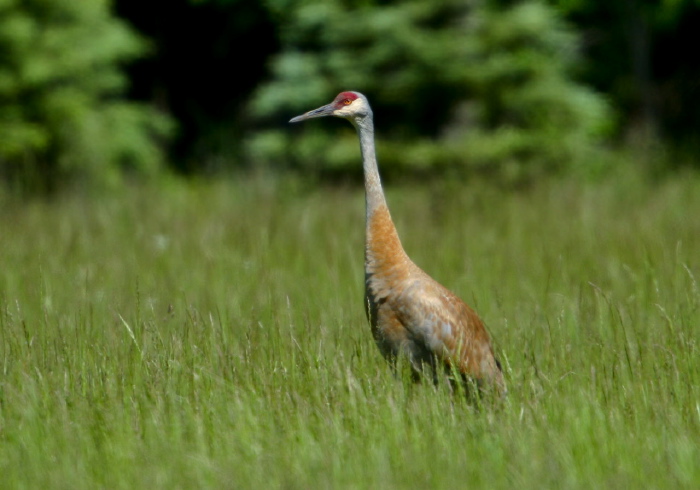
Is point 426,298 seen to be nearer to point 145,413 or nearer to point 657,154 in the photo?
point 145,413

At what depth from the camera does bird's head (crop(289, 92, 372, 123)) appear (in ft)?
18.2

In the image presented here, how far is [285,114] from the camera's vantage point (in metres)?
17.1

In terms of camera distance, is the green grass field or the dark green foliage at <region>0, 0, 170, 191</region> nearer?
the green grass field

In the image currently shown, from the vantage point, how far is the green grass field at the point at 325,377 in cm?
390

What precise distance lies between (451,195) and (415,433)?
634cm

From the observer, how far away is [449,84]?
13.7 metres

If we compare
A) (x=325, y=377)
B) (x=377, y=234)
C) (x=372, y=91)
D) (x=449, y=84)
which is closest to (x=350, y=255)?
(x=377, y=234)

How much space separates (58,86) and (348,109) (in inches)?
382

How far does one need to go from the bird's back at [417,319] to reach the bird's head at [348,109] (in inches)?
25.3

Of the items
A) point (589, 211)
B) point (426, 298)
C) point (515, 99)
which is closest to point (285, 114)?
point (515, 99)

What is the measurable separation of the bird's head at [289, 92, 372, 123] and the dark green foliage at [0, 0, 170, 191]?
816 centimetres

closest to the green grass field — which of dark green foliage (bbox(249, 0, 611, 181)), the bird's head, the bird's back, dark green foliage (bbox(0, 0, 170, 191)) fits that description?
the bird's back

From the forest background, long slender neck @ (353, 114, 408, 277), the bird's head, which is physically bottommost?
the forest background

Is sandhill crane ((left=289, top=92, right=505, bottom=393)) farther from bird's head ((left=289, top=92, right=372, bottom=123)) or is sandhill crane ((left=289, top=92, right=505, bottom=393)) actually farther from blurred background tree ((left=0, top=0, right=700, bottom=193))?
blurred background tree ((left=0, top=0, right=700, bottom=193))
